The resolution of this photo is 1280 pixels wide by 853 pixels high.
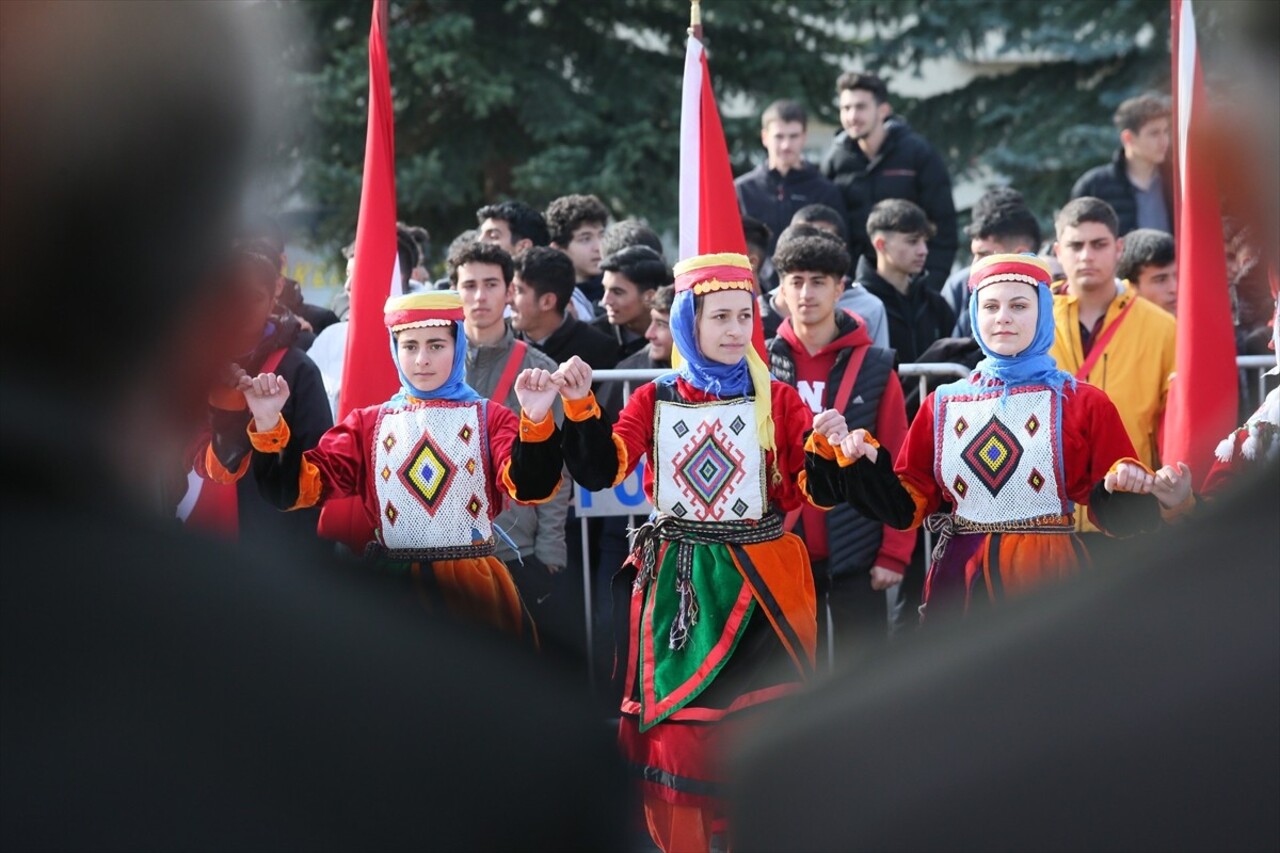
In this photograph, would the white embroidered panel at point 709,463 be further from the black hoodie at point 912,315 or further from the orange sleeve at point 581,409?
the black hoodie at point 912,315

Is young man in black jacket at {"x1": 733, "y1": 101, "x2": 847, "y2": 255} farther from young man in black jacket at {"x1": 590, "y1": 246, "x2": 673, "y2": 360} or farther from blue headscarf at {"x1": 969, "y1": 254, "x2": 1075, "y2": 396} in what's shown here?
blue headscarf at {"x1": 969, "y1": 254, "x2": 1075, "y2": 396}

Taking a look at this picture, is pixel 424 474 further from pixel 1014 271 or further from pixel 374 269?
pixel 1014 271

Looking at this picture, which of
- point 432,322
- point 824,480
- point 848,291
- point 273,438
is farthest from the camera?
point 848,291

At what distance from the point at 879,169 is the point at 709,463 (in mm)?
3867

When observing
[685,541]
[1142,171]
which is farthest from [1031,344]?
[1142,171]

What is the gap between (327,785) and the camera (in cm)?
85

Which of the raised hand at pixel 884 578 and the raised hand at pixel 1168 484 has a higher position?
the raised hand at pixel 1168 484

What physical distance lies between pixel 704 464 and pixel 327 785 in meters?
3.13

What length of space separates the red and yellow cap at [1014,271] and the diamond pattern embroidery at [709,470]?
2.47 feet

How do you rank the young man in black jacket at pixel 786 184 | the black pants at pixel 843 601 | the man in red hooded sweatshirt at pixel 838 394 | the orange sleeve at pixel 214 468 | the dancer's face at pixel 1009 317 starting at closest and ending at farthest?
the orange sleeve at pixel 214 468, the dancer's face at pixel 1009 317, the black pants at pixel 843 601, the man in red hooded sweatshirt at pixel 838 394, the young man in black jacket at pixel 786 184

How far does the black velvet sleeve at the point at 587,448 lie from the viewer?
3615 millimetres

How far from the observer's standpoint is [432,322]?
4125mm

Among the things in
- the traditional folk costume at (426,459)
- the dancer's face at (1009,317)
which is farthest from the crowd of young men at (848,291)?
the dancer's face at (1009,317)

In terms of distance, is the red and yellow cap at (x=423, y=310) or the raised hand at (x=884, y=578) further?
the raised hand at (x=884, y=578)
